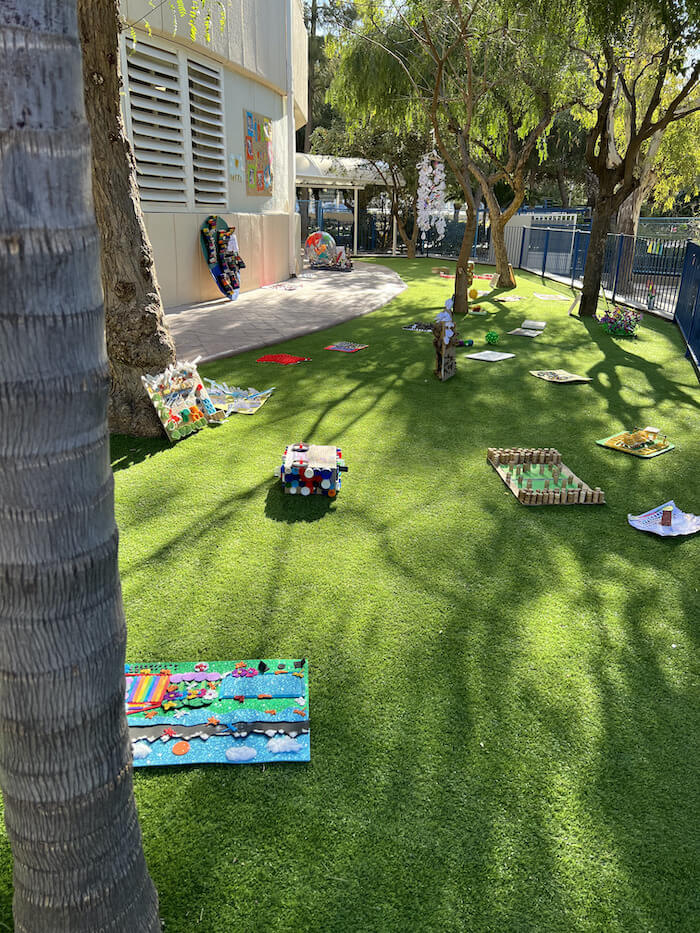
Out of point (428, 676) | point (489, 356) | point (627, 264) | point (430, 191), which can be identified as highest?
point (430, 191)

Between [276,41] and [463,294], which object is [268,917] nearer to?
[463,294]

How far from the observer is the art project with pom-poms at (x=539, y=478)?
5.40 meters

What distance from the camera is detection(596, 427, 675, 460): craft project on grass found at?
21.6 feet

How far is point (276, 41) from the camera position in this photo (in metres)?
16.8

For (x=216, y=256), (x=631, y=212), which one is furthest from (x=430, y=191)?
(x=216, y=256)

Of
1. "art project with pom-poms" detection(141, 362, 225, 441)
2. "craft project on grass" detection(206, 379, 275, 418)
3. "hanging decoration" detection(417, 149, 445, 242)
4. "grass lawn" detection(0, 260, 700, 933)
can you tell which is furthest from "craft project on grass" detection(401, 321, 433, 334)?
"hanging decoration" detection(417, 149, 445, 242)

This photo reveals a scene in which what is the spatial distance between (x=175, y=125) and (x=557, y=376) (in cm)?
857

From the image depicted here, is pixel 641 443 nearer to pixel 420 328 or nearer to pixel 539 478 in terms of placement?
pixel 539 478

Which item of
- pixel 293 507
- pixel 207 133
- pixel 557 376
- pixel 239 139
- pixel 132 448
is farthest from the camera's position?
pixel 239 139

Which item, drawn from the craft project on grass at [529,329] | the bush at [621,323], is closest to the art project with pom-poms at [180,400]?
the craft project on grass at [529,329]

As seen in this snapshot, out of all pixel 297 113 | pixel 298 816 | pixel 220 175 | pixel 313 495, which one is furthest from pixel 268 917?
pixel 297 113

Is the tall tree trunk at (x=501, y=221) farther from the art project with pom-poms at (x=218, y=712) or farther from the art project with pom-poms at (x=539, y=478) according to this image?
the art project with pom-poms at (x=218, y=712)

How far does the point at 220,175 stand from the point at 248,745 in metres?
14.0

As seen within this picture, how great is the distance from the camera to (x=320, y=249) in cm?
2330
